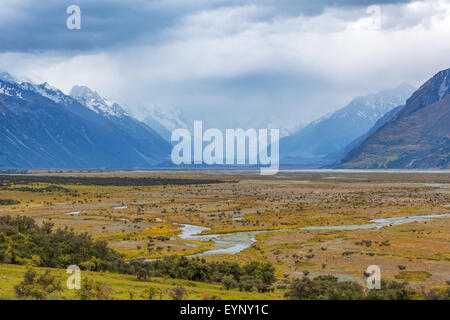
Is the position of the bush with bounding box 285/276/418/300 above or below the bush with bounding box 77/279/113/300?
below

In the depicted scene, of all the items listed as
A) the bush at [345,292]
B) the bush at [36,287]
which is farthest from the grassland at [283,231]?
the bush at [345,292]

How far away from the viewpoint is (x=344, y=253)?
48.0 metres

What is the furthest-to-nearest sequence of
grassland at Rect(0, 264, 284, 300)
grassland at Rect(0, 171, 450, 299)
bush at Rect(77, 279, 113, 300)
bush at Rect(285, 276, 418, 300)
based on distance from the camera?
1. grassland at Rect(0, 171, 450, 299)
2. grassland at Rect(0, 264, 284, 300)
3. bush at Rect(285, 276, 418, 300)
4. bush at Rect(77, 279, 113, 300)

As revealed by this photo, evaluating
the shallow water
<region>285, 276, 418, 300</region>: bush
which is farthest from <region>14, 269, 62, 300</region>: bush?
the shallow water

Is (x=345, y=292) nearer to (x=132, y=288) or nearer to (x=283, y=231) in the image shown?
(x=132, y=288)

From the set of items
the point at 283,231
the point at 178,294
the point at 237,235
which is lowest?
the point at 237,235

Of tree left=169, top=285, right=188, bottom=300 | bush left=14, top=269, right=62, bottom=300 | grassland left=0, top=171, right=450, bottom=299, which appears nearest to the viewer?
bush left=14, top=269, right=62, bottom=300

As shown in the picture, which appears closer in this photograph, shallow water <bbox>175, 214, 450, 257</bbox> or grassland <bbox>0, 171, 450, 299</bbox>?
grassland <bbox>0, 171, 450, 299</bbox>

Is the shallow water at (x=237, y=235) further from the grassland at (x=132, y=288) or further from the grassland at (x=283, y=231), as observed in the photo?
the grassland at (x=132, y=288)

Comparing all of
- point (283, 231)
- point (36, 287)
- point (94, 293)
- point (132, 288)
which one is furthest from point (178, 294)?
point (283, 231)

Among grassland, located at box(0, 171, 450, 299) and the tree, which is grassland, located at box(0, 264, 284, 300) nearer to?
grassland, located at box(0, 171, 450, 299)

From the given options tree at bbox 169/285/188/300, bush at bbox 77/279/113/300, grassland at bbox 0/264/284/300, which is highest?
bush at bbox 77/279/113/300
